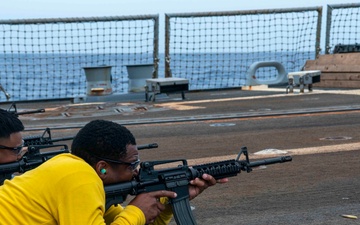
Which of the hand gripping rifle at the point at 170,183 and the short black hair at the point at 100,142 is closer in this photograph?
the short black hair at the point at 100,142

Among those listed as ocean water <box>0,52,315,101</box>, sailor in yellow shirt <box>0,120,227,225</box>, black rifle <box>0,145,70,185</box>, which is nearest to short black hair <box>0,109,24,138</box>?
black rifle <box>0,145,70,185</box>

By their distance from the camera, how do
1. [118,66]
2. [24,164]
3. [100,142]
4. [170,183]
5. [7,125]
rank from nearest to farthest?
[100,142] → [170,183] → [7,125] → [24,164] → [118,66]

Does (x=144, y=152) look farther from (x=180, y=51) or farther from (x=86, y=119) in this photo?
(x=180, y=51)

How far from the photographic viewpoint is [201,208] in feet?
27.6

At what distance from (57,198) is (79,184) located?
14 centimetres

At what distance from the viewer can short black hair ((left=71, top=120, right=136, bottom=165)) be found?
17.1 ft

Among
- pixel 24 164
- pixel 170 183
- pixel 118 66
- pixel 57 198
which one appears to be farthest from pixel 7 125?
pixel 118 66

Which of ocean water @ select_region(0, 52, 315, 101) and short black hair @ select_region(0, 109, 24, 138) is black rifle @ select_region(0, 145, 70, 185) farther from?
ocean water @ select_region(0, 52, 315, 101)


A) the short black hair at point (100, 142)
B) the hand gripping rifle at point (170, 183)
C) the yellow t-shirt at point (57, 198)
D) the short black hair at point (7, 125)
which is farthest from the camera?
the short black hair at point (7, 125)

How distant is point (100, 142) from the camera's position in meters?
5.20

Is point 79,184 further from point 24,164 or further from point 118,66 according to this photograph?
point 118,66

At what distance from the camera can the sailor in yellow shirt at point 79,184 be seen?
486 centimetres

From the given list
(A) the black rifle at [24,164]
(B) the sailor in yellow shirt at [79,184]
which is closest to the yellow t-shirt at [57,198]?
(B) the sailor in yellow shirt at [79,184]

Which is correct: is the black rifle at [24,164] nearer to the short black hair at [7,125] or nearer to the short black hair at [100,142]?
the short black hair at [7,125]
